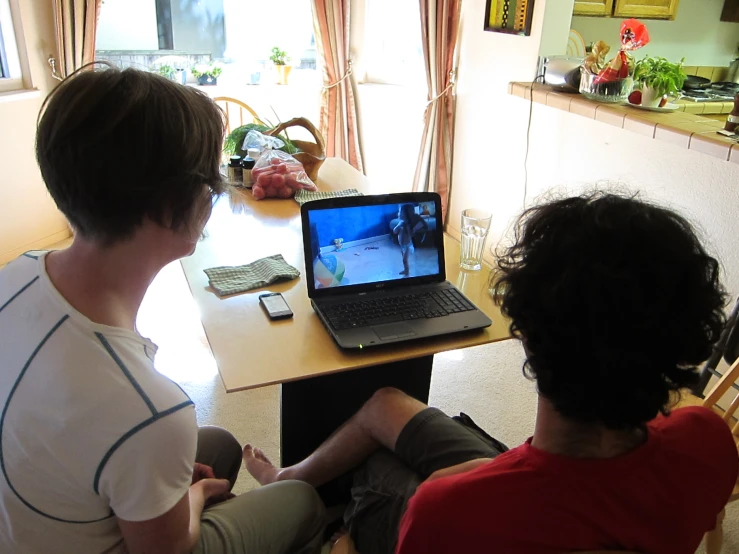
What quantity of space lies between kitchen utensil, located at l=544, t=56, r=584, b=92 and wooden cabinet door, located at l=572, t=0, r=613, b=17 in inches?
26.4

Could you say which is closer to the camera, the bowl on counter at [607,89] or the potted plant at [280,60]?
the bowl on counter at [607,89]

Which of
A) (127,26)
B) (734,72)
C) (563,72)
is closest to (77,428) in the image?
(563,72)

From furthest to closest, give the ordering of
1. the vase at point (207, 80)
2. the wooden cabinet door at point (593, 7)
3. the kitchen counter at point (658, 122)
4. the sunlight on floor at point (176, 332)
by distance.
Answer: the vase at point (207, 80) < the wooden cabinet door at point (593, 7) < the sunlight on floor at point (176, 332) < the kitchen counter at point (658, 122)

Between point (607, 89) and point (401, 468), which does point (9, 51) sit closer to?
point (607, 89)

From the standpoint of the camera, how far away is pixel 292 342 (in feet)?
4.07

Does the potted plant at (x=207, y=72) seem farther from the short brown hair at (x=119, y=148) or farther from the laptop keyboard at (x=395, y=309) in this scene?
the short brown hair at (x=119, y=148)

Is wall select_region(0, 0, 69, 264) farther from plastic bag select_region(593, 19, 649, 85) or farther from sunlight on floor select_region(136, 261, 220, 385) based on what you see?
plastic bag select_region(593, 19, 649, 85)

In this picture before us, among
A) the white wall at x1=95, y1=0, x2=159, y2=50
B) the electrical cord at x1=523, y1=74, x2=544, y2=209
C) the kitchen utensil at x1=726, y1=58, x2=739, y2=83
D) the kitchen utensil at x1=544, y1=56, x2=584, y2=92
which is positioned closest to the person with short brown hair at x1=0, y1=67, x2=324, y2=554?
the kitchen utensil at x1=544, y1=56, x2=584, y2=92

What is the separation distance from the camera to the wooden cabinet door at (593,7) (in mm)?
3232

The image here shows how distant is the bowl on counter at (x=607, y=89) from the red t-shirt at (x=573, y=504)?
1832 millimetres

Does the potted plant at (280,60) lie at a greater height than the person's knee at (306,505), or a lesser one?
greater

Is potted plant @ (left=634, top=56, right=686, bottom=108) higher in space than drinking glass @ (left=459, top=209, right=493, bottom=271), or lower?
higher

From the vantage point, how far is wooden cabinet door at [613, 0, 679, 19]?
11.0ft

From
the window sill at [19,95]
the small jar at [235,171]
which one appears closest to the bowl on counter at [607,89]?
the small jar at [235,171]
